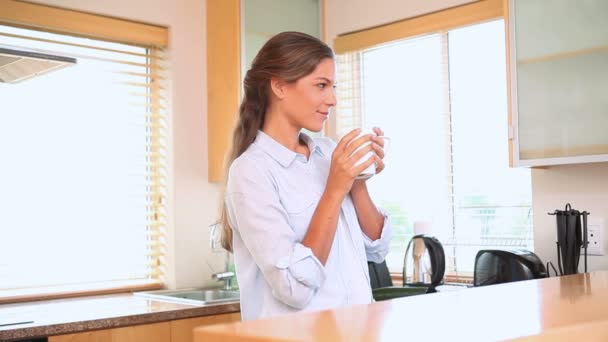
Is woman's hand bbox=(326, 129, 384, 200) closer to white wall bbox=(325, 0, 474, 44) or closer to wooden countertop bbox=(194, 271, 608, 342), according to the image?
wooden countertop bbox=(194, 271, 608, 342)

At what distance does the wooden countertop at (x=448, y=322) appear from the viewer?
686mm

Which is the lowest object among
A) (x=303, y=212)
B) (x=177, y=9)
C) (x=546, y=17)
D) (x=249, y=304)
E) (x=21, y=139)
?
(x=249, y=304)

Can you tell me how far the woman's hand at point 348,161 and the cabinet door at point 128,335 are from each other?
1.31 metres

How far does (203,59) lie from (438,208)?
1.25 m

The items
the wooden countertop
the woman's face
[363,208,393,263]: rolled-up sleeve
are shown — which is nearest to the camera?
the wooden countertop

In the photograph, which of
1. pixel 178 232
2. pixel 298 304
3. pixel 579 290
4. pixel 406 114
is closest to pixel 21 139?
pixel 178 232

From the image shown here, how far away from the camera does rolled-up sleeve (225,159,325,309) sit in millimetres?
1370

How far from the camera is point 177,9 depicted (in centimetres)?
338

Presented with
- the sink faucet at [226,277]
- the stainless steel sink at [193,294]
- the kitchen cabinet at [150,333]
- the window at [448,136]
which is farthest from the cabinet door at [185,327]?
the window at [448,136]

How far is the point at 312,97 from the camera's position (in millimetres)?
1561

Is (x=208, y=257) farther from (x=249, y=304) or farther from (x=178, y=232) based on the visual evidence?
(x=249, y=304)

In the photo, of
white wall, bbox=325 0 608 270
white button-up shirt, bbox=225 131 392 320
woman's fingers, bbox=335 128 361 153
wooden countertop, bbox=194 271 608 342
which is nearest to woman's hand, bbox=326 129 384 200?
woman's fingers, bbox=335 128 361 153

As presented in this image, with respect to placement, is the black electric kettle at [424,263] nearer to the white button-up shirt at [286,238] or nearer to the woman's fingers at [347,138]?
the white button-up shirt at [286,238]

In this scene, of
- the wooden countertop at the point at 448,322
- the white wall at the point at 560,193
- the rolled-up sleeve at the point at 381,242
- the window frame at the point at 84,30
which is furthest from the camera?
the window frame at the point at 84,30
